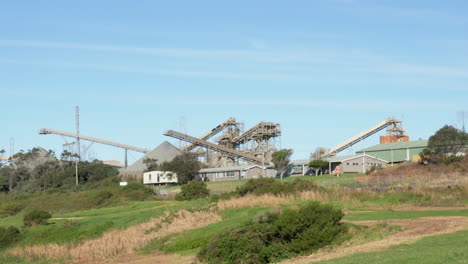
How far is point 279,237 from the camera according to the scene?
2827cm

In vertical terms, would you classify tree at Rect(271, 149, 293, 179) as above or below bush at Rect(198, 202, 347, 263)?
above

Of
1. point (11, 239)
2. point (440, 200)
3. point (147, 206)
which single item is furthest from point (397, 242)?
point (147, 206)

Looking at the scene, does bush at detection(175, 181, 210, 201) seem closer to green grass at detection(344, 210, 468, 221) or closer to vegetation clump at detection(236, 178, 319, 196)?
vegetation clump at detection(236, 178, 319, 196)

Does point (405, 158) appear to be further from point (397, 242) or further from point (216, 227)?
point (397, 242)

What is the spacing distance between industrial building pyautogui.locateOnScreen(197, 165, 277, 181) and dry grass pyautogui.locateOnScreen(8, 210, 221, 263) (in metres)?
51.2

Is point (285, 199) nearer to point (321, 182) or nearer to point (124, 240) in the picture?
point (124, 240)

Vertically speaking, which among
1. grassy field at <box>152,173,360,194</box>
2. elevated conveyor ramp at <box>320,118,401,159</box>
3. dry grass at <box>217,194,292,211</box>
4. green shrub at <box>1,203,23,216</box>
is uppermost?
elevated conveyor ramp at <box>320,118,401,159</box>

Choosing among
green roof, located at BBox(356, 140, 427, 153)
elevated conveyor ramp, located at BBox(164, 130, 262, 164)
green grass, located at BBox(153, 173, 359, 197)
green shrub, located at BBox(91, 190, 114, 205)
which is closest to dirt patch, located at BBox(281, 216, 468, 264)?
green grass, located at BBox(153, 173, 359, 197)

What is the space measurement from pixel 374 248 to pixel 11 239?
107 feet

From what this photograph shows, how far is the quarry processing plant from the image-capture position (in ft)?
353

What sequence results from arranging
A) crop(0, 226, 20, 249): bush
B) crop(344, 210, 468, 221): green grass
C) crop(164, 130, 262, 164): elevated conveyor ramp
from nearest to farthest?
crop(344, 210, 468, 221): green grass, crop(0, 226, 20, 249): bush, crop(164, 130, 262, 164): elevated conveyor ramp

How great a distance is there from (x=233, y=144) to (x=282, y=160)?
1050 inches

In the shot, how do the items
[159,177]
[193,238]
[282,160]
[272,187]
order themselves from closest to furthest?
[193,238] → [272,187] → [282,160] → [159,177]

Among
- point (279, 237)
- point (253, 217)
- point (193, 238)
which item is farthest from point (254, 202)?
point (279, 237)
